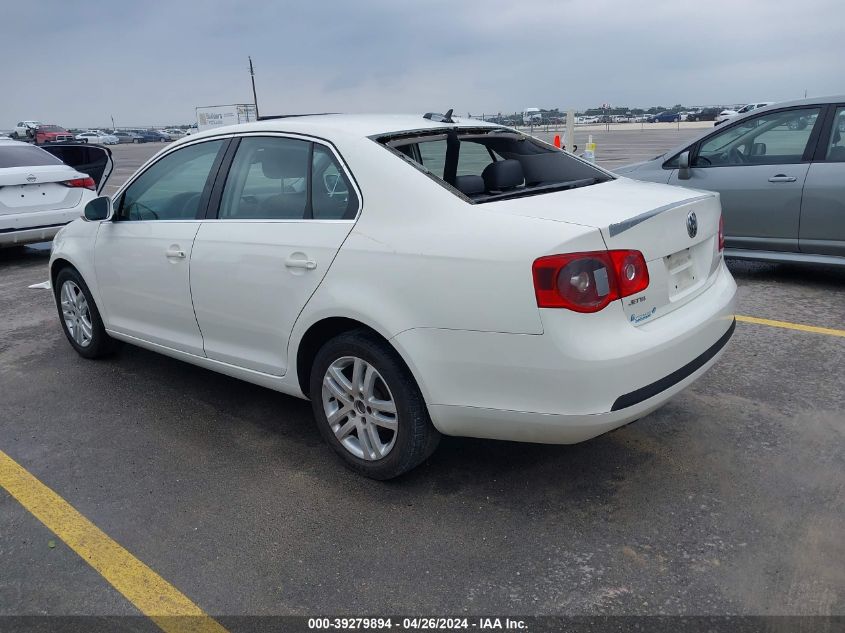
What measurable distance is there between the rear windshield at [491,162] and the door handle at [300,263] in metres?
0.63

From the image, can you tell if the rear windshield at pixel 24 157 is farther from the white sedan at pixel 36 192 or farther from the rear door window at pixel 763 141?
the rear door window at pixel 763 141

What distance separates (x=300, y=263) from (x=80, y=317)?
2574 millimetres

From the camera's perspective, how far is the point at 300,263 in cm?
332

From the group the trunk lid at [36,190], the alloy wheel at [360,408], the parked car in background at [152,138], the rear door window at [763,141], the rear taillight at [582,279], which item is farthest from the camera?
the parked car in background at [152,138]

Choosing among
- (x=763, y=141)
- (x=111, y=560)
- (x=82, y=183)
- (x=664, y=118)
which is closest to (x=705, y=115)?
(x=664, y=118)

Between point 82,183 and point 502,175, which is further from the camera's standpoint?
point 82,183

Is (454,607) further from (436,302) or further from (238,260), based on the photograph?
(238,260)

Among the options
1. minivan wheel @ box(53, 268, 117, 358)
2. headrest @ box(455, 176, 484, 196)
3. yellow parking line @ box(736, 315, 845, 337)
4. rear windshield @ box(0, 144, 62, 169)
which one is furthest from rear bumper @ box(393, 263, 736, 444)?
rear windshield @ box(0, 144, 62, 169)

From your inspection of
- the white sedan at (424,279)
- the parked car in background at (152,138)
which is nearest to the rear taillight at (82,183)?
the white sedan at (424,279)

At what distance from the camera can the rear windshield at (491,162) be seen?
344 cm

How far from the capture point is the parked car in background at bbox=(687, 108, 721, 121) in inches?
2218

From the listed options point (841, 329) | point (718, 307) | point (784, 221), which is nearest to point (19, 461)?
point (718, 307)

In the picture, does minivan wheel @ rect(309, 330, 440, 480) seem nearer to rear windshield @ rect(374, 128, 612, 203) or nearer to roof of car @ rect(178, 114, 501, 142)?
rear windshield @ rect(374, 128, 612, 203)

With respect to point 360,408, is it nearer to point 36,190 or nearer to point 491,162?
point 491,162
